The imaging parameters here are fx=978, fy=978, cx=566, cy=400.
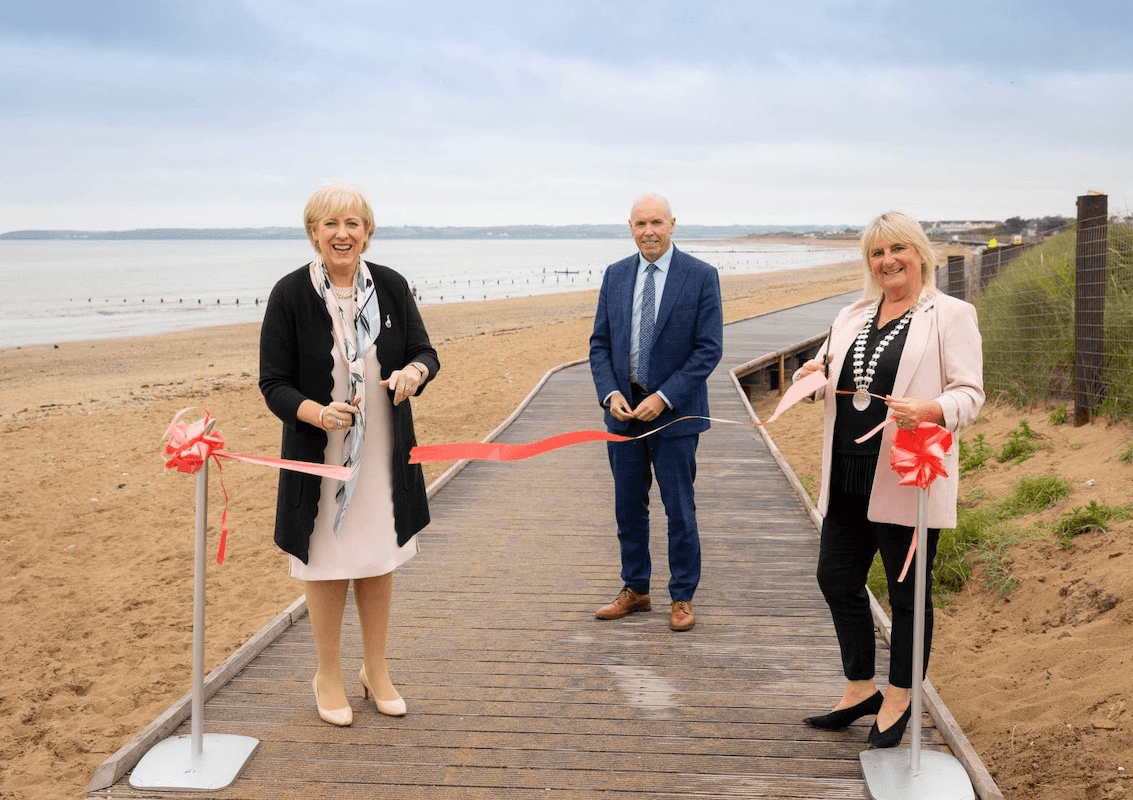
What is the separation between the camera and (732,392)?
38.1 feet

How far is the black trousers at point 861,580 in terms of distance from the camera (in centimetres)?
310

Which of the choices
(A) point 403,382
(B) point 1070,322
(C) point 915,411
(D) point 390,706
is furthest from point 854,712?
(B) point 1070,322

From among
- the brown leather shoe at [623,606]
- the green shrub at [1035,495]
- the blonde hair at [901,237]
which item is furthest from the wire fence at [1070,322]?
the blonde hair at [901,237]

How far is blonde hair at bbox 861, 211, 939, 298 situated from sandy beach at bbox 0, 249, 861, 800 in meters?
3.88

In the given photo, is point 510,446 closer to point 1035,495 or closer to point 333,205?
point 333,205

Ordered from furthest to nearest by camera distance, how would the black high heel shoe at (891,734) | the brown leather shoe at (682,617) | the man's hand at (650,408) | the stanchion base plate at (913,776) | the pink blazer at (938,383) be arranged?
the brown leather shoe at (682,617)
the man's hand at (650,408)
the black high heel shoe at (891,734)
the stanchion base plate at (913,776)
the pink blazer at (938,383)

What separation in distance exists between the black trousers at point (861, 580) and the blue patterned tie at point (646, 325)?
1.20 m

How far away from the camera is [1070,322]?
8.49 metres

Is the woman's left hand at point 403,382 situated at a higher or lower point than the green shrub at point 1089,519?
higher

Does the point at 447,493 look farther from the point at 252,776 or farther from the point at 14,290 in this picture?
the point at 14,290

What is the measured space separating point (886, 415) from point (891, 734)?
108cm

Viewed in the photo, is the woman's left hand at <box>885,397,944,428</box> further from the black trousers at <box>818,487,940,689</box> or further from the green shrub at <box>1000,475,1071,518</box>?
the green shrub at <box>1000,475,1071,518</box>

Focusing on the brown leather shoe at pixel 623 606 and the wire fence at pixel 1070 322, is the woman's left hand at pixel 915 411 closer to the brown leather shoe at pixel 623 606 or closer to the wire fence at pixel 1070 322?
the brown leather shoe at pixel 623 606

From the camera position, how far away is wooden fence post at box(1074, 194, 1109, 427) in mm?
7215
